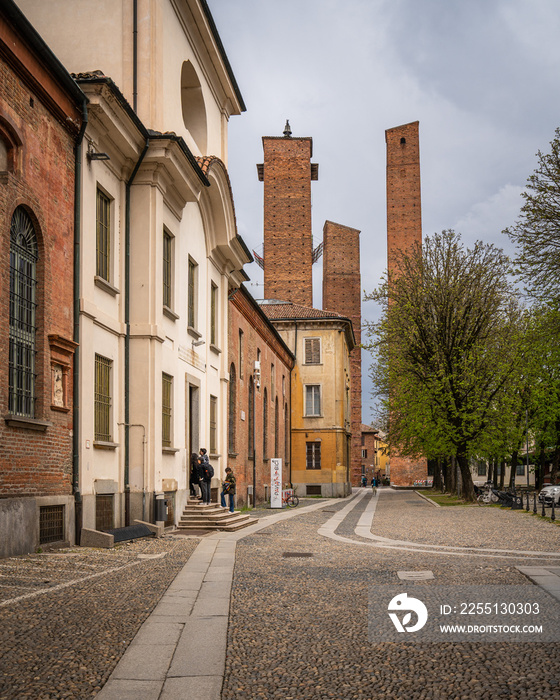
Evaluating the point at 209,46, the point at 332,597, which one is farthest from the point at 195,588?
the point at 209,46

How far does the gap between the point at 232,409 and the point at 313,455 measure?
21.9 metres

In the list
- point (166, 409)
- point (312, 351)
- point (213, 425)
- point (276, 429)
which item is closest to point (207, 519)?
point (166, 409)

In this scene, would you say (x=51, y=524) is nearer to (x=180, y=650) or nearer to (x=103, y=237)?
(x=103, y=237)

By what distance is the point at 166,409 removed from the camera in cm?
1792

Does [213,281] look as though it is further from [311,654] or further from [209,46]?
[311,654]

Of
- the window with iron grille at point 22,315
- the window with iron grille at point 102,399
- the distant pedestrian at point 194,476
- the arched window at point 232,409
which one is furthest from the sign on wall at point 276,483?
the window with iron grille at point 22,315

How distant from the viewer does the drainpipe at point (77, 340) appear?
12.9 meters

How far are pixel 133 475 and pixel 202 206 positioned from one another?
28.0ft

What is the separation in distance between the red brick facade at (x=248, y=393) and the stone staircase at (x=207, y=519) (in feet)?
23.0

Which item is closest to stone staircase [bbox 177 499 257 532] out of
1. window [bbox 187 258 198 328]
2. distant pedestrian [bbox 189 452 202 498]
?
distant pedestrian [bbox 189 452 202 498]

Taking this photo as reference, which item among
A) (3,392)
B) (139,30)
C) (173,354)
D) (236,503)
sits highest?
(139,30)

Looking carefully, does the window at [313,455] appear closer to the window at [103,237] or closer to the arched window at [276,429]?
the arched window at [276,429]

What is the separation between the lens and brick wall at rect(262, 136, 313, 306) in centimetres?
5684

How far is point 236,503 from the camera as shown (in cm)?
2742
